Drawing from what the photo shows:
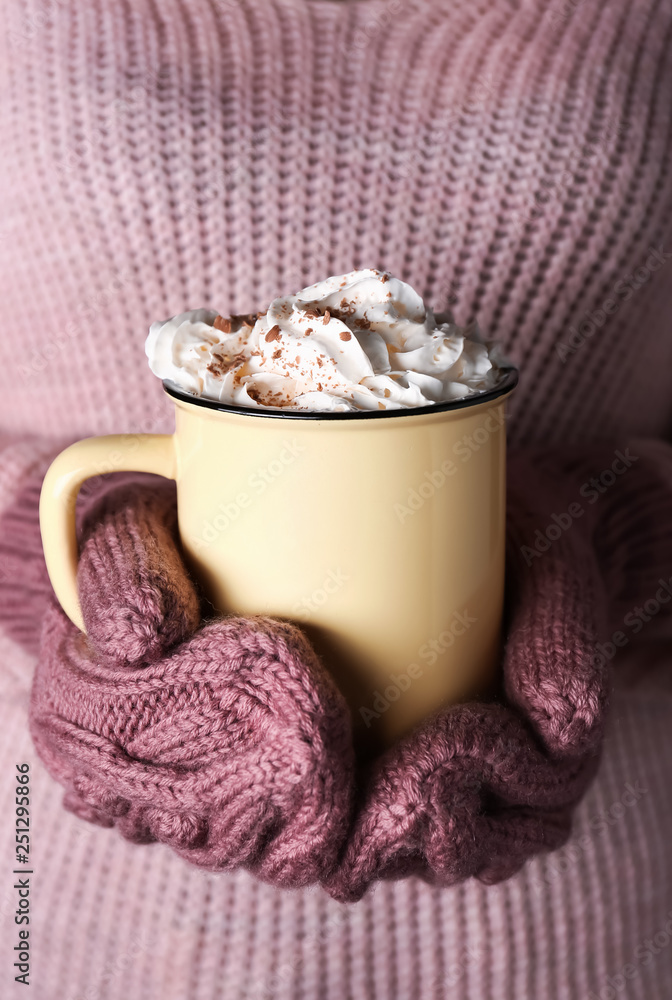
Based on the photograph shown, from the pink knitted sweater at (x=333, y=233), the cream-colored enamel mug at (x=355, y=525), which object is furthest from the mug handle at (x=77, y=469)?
the pink knitted sweater at (x=333, y=233)

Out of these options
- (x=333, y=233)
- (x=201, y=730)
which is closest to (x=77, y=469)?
(x=201, y=730)

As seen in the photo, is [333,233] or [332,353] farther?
[333,233]

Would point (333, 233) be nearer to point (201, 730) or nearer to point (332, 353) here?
point (332, 353)

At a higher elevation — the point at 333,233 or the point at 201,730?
the point at 333,233

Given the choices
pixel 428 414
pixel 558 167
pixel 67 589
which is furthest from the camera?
pixel 558 167

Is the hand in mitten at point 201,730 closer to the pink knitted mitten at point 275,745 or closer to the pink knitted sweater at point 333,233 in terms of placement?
the pink knitted mitten at point 275,745

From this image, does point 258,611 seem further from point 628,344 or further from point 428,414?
point 628,344

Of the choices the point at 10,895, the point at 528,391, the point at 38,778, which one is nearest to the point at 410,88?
the point at 528,391
